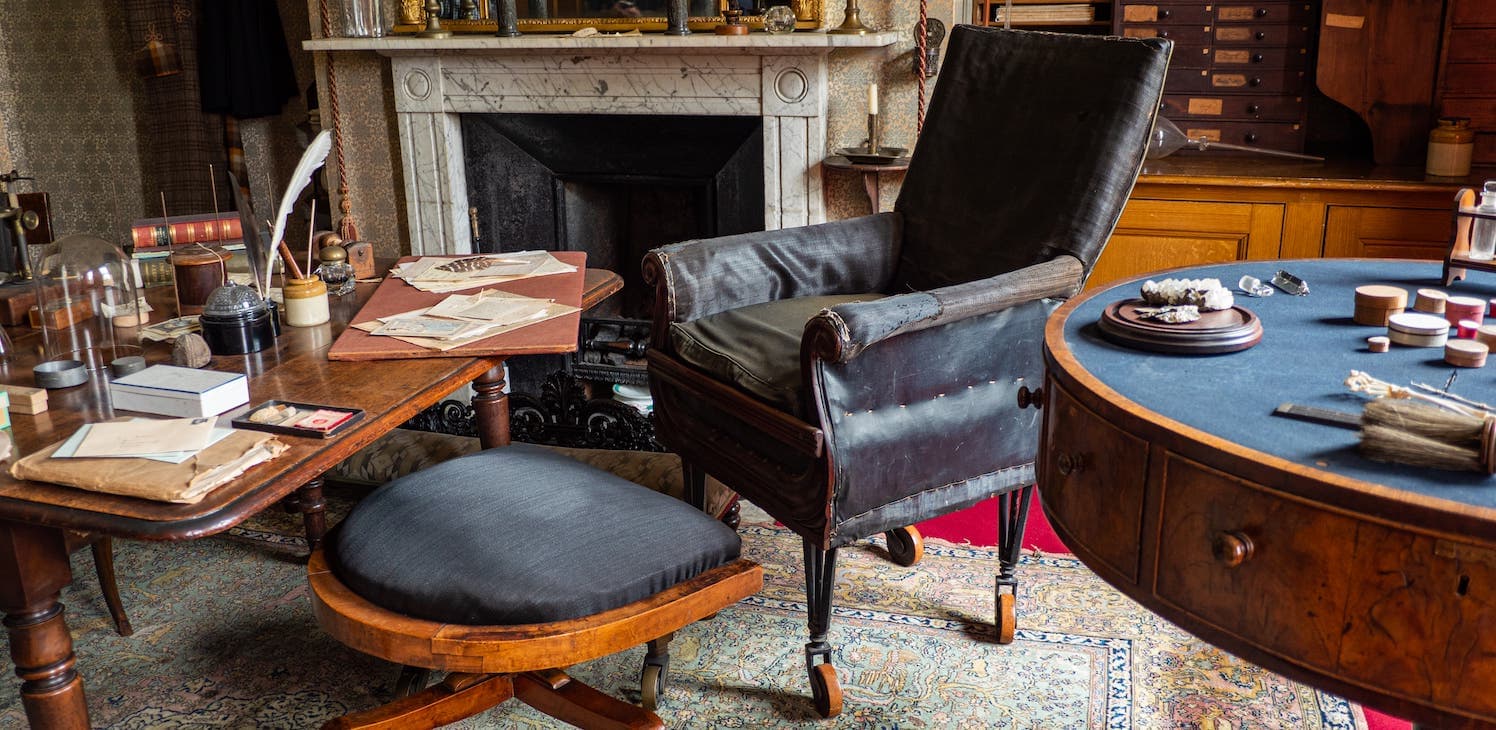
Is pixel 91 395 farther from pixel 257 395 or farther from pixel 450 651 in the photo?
pixel 450 651

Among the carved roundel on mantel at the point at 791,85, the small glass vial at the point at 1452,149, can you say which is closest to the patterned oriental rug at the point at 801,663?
the carved roundel on mantel at the point at 791,85

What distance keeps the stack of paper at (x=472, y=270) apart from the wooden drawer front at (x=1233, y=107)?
2494 mm

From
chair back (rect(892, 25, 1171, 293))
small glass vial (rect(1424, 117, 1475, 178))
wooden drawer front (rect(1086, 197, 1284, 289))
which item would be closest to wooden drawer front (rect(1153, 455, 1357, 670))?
chair back (rect(892, 25, 1171, 293))

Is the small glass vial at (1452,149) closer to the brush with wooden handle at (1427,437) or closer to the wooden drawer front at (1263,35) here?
the wooden drawer front at (1263,35)

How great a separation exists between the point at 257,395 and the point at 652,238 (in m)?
2.70

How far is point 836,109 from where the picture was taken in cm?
383

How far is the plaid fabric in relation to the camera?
16.2 ft

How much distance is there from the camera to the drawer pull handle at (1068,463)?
134cm

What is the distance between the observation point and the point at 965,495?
212 cm

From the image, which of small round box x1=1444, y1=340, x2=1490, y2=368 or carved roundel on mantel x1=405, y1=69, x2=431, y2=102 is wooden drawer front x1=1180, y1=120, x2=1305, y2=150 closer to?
carved roundel on mantel x1=405, y1=69, x2=431, y2=102

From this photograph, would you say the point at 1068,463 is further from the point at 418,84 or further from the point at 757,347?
the point at 418,84

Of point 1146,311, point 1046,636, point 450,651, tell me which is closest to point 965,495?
point 1046,636

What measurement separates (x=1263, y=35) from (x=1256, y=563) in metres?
3.32

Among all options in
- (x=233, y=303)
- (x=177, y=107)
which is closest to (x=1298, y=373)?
(x=233, y=303)
